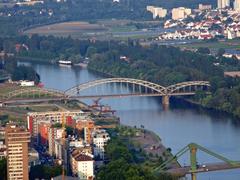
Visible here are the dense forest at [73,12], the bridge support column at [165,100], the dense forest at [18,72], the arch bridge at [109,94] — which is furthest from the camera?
the dense forest at [73,12]

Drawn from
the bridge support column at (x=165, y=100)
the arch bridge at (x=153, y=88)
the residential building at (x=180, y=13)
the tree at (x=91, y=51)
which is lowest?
the residential building at (x=180, y=13)

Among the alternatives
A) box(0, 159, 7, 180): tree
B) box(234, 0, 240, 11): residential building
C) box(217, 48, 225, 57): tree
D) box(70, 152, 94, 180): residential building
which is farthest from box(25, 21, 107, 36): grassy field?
box(0, 159, 7, 180): tree

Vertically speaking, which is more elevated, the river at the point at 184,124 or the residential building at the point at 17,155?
the residential building at the point at 17,155

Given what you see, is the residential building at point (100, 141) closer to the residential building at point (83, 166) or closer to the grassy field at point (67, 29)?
the residential building at point (83, 166)

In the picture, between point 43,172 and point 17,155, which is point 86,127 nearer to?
point 43,172

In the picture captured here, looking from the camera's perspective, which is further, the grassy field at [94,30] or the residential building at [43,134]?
the grassy field at [94,30]

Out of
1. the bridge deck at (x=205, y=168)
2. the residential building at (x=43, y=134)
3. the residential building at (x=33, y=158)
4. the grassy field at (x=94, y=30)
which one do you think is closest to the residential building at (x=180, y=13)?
the grassy field at (x=94, y=30)

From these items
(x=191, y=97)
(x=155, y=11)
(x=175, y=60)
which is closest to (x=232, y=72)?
(x=175, y=60)

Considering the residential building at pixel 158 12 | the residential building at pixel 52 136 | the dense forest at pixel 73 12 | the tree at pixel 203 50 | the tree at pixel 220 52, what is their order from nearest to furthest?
the residential building at pixel 52 136 < the tree at pixel 220 52 < the tree at pixel 203 50 < the dense forest at pixel 73 12 < the residential building at pixel 158 12
